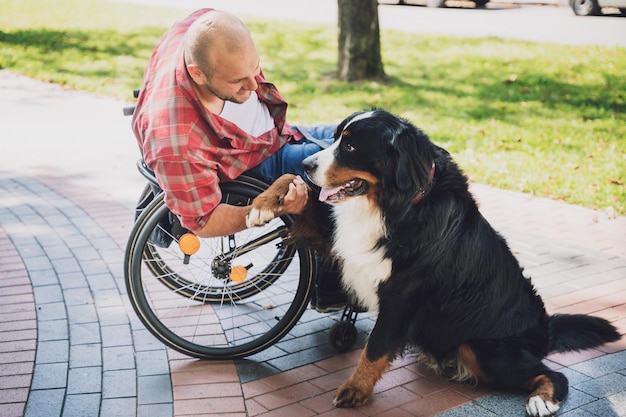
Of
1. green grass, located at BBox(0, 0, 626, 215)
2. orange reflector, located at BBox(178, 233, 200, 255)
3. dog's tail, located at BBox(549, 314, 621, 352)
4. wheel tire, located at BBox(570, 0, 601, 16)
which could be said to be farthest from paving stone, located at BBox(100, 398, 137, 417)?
wheel tire, located at BBox(570, 0, 601, 16)

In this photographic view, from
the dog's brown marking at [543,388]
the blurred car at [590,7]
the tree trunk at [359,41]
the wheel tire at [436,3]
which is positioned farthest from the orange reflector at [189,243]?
the wheel tire at [436,3]

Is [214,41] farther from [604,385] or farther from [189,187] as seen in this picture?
[604,385]

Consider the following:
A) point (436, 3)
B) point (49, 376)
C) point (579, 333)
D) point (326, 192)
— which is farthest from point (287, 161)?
point (436, 3)

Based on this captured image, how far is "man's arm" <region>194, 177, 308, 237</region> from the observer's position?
10.5 feet

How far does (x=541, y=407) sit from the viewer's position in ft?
9.91

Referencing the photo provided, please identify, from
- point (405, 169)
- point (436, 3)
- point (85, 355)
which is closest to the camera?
point (405, 169)

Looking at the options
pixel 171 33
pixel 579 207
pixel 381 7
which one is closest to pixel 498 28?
pixel 381 7

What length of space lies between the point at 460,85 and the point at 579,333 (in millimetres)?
7503

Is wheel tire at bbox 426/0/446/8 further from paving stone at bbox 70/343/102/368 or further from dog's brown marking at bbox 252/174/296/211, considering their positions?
paving stone at bbox 70/343/102/368

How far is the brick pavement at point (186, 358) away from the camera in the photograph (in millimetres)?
3180

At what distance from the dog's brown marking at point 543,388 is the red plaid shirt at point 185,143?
1.69 m

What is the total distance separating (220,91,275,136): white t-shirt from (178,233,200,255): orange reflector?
0.61 meters

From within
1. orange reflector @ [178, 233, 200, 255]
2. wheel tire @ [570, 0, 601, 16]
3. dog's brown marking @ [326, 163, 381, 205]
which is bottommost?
orange reflector @ [178, 233, 200, 255]

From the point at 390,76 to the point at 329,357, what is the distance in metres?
7.83
